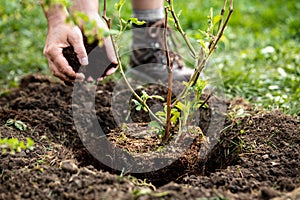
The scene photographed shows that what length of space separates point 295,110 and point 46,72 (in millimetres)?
1868

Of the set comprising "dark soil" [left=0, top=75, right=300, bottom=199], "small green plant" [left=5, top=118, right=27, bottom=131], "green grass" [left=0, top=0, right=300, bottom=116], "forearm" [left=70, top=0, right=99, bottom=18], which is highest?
"forearm" [left=70, top=0, right=99, bottom=18]

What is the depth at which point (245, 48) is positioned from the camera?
382 centimetres

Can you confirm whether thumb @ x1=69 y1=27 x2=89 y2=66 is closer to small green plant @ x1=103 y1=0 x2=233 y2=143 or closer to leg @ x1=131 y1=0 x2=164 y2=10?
small green plant @ x1=103 y1=0 x2=233 y2=143

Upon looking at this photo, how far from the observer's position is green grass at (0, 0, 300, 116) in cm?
285

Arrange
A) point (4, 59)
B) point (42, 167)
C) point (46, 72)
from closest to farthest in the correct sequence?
point (42, 167), point (46, 72), point (4, 59)

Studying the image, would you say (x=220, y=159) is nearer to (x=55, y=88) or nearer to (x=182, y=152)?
(x=182, y=152)

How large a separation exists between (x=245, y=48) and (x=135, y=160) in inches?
89.9

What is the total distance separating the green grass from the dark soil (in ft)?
1.40

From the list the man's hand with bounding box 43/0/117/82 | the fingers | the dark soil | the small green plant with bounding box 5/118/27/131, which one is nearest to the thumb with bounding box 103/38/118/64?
the man's hand with bounding box 43/0/117/82

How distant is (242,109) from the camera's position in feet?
7.39

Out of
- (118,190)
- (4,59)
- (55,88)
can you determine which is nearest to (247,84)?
(55,88)

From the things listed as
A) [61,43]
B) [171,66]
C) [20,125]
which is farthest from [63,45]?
[171,66]

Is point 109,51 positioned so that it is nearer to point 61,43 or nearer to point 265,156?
point 61,43

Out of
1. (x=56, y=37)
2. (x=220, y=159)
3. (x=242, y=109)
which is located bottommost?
(x=220, y=159)
